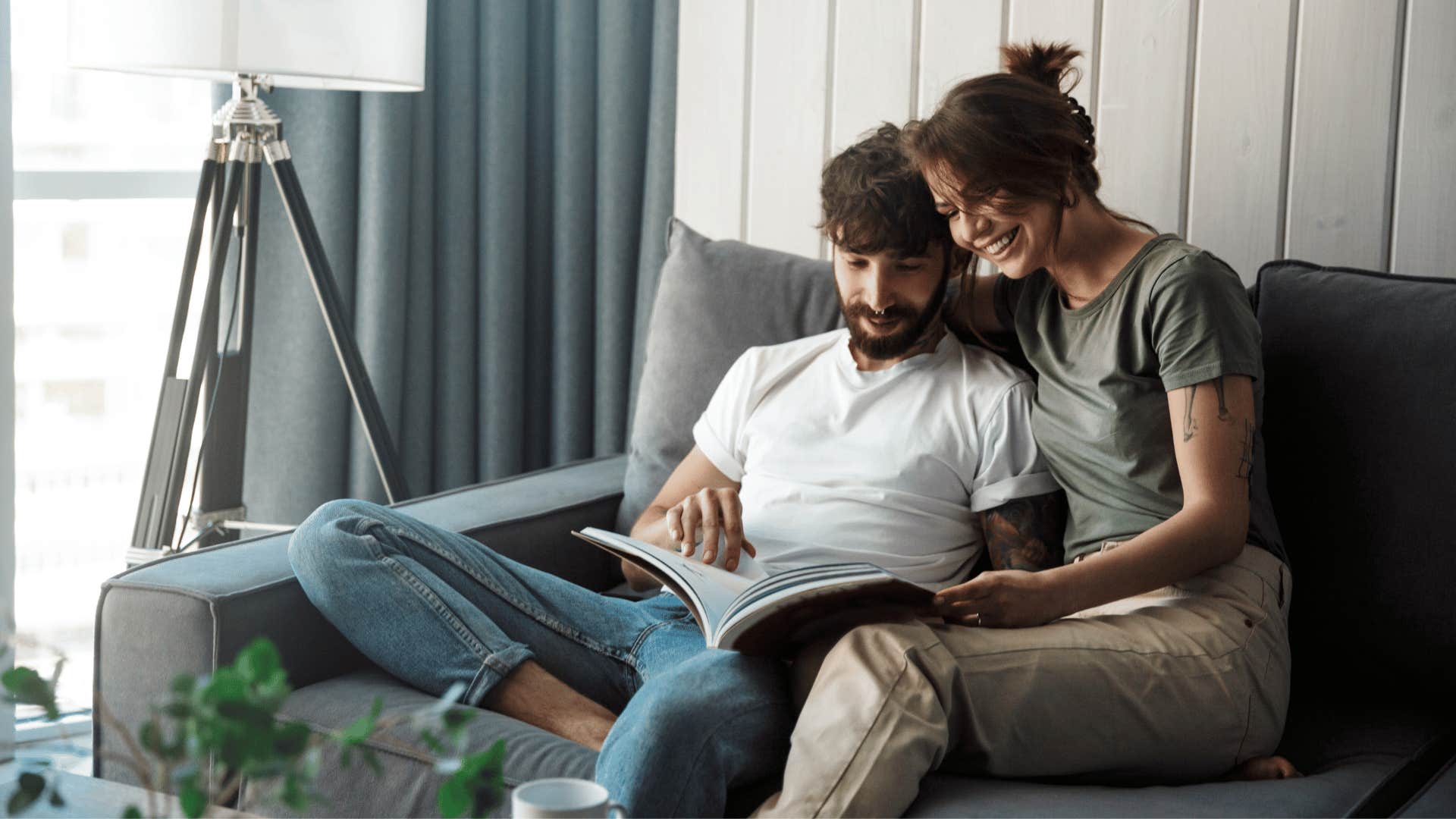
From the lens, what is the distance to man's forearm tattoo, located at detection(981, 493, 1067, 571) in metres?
1.57

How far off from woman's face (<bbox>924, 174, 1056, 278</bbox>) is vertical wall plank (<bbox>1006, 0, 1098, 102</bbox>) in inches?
20.3

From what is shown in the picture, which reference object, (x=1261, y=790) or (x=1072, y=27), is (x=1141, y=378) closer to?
(x=1261, y=790)

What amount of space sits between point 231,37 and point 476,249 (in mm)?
914

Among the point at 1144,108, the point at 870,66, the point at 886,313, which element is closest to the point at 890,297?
the point at 886,313

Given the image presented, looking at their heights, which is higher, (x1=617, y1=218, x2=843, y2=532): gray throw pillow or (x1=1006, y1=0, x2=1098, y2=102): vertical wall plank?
(x1=1006, y1=0, x2=1098, y2=102): vertical wall plank

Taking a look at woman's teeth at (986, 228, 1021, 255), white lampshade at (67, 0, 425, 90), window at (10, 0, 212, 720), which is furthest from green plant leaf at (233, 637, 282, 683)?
window at (10, 0, 212, 720)

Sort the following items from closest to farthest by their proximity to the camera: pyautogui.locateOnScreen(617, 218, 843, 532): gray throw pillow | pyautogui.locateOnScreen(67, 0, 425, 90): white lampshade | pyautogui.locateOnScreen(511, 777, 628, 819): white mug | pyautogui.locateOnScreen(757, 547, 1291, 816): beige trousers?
pyautogui.locateOnScreen(511, 777, 628, 819): white mug → pyautogui.locateOnScreen(757, 547, 1291, 816): beige trousers → pyautogui.locateOnScreen(67, 0, 425, 90): white lampshade → pyautogui.locateOnScreen(617, 218, 843, 532): gray throw pillow

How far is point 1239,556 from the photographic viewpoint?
1.42m

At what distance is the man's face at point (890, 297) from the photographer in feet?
5.55

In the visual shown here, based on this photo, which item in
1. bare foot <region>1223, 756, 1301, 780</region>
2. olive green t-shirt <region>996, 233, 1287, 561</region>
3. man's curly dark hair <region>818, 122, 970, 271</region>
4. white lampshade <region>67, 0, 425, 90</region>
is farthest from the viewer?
white lampshade <region>67, 0, 425, 90</region>

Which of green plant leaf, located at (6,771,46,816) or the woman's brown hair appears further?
the woman's brown hair

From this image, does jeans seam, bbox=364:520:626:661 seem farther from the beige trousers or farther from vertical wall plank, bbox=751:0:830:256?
vertical wall plank, bbox=751:0:830:256

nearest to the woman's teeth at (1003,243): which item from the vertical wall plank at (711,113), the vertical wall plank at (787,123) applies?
the vertical wall plank at (787,123)

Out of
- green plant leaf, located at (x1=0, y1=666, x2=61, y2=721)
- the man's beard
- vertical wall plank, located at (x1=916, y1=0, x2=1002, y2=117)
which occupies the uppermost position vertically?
vertical wall plank, located at (x1=916, y1=0, x2=1002, y2=117)
